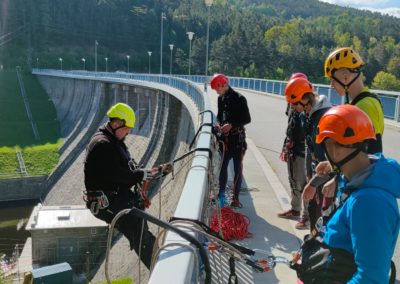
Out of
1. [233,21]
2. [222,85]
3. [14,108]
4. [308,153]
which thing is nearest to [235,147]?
[222,85]

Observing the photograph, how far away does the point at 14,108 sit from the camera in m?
61.4

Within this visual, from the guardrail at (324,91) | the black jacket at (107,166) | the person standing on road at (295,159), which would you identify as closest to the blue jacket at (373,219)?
the black jacket at (107,166)

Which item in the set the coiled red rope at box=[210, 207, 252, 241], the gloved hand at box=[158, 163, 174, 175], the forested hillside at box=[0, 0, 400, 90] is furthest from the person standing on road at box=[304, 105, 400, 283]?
the forested hillside at box=[0, 0, 400, 90]

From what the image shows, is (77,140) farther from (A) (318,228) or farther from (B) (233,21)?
(B) (233,21)

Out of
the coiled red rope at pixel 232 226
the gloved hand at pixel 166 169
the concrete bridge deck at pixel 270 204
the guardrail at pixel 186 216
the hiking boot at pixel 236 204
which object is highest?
the guardrail at pixel 186 216

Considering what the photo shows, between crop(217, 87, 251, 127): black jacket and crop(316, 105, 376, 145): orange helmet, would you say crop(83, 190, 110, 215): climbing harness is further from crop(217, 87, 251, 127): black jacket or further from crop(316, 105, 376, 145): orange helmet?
crop(316, 105, 376, 145): orange helmet

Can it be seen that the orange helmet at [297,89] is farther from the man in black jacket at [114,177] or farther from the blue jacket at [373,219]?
the blue jacket at [373,219]

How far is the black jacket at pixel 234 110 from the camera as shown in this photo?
17.2ft

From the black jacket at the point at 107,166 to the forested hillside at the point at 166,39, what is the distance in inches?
2817

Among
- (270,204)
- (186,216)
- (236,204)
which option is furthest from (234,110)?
(186,216)

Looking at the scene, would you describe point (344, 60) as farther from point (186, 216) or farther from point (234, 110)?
point (234, 110)

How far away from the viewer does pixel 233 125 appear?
206 inches

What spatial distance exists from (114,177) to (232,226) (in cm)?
121

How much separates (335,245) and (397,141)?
9738 mm
